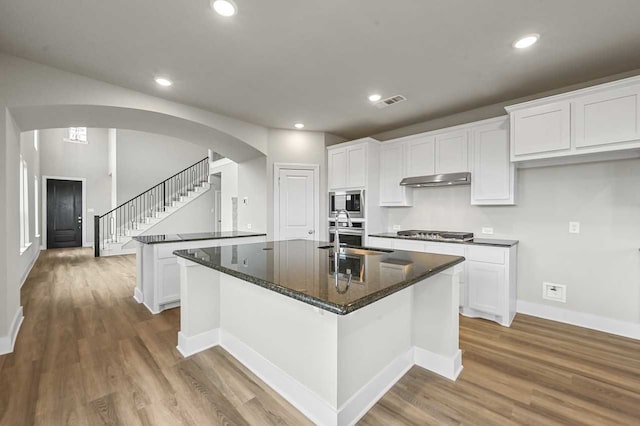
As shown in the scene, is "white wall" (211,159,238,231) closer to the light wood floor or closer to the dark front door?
the light wood floor

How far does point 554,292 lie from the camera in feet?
10.5

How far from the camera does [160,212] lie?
841 cm

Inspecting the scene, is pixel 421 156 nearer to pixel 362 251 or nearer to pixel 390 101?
pixel 390 101

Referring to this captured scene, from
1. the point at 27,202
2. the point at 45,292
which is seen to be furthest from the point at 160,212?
the point at 45,292

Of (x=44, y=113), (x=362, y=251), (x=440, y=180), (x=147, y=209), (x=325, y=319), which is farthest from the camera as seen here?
(x=147, y=209)

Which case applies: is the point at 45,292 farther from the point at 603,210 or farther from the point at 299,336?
the point at 603,210

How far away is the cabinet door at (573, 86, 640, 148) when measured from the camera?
2.44 metres

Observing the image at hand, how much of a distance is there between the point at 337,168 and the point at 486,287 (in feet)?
9.03

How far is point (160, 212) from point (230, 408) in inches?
314

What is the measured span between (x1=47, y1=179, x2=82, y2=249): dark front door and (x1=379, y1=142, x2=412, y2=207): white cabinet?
992 cm

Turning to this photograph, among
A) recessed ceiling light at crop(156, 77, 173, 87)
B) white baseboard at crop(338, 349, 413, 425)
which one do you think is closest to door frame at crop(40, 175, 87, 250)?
recessed ceiling light at crop(156, 77, 173, 87)

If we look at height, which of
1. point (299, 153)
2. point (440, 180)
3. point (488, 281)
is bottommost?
point (488, 281)

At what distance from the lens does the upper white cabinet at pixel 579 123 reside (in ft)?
8.07

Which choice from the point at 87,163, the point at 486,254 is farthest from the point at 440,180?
the point at 87,163
